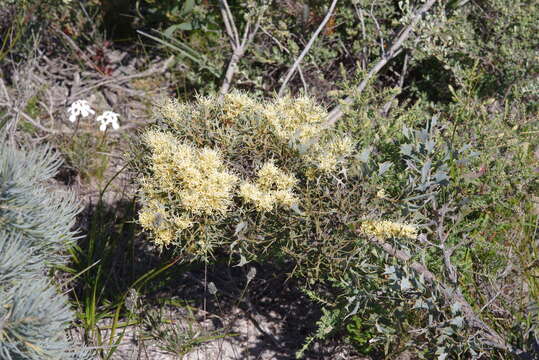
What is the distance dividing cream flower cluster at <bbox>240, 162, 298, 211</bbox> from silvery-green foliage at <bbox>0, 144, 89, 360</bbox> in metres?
0.68

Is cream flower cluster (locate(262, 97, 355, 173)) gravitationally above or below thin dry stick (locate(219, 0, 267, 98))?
above

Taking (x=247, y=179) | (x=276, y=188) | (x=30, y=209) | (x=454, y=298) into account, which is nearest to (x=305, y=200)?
(x=276, y=188)

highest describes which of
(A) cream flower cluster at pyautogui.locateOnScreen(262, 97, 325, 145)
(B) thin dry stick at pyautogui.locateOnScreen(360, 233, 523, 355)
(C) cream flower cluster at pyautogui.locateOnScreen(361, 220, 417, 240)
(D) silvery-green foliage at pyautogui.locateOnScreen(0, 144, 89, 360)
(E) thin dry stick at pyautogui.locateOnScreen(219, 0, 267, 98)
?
(A) cream flower cluster at pyautogui.locateOnScreen(262, 97, 325, 145)

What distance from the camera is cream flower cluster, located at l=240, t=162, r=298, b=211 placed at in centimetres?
194

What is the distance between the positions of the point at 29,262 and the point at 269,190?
877 mm

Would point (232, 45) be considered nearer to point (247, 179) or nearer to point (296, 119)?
point (296, 119)

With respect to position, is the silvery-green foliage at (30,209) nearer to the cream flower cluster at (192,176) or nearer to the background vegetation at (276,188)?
the background vegetation at (276,188)

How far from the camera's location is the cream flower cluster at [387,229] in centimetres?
190

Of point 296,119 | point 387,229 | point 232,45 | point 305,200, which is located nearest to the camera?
point 387,229

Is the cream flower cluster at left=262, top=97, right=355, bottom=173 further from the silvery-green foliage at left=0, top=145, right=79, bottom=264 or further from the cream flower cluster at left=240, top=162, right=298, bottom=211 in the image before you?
the silvery-green foliage at left=0, top=145, right=79, bottom=264

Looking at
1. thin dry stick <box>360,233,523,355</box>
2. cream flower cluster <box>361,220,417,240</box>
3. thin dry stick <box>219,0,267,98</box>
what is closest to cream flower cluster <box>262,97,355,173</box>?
cream flower cluster <box>361,220,417,240</box>

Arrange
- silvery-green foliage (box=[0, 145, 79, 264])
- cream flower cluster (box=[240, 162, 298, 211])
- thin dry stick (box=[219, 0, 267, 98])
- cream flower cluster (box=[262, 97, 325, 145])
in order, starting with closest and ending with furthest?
silvery-green foliage (box=[0, 145, 79, 264]), cream flower cluster (box=[240, 162, 298, 211]), cream flower cluster (box=[262, 97, 325, 145]), thin dry stick (box=[219, 0, 267, 98])

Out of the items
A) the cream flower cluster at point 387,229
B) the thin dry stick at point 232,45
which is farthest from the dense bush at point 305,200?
the thin dry stick at point 232,45

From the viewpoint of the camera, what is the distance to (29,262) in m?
1.92
